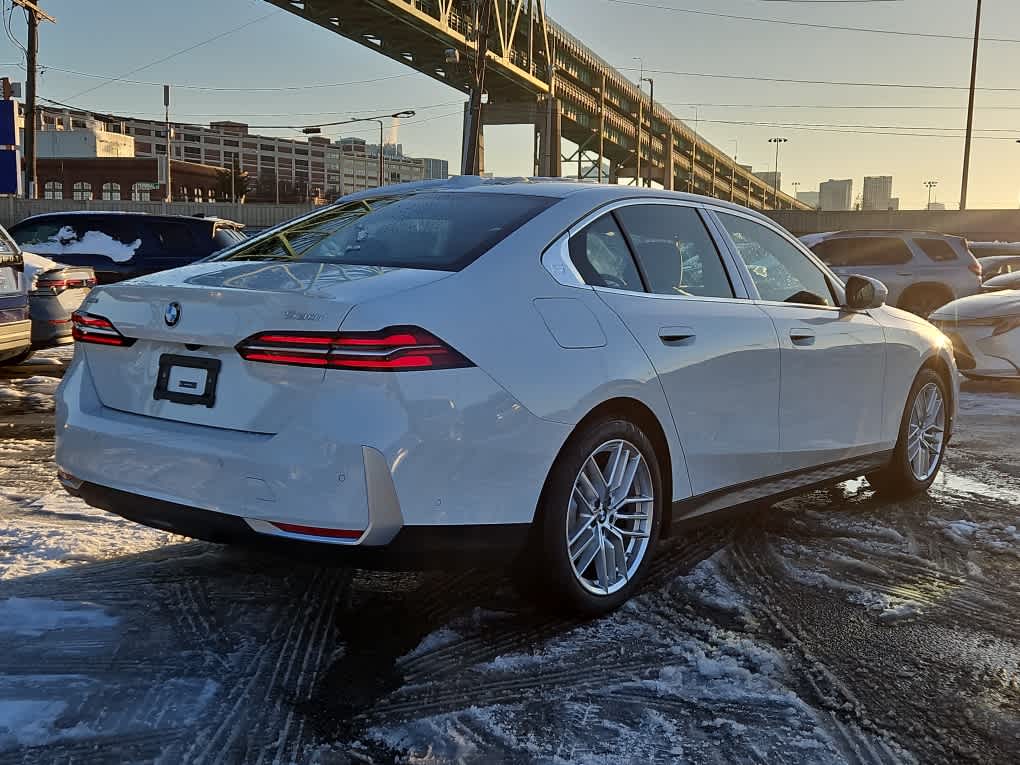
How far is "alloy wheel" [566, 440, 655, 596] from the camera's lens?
3.47 metres

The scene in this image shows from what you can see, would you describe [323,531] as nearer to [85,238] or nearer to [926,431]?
[926,431]

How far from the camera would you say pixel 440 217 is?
12.4ft

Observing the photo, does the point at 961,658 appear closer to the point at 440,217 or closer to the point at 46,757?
the point at 440,217

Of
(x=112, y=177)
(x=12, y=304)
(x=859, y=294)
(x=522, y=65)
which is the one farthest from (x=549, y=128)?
(x=112, y=177)

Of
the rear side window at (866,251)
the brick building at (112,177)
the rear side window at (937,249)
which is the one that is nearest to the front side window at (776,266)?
the rear side window at (866,251)

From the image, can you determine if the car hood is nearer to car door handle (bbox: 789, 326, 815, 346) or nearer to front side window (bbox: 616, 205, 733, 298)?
car door handle (bbox: 789, 326, 815, 346)

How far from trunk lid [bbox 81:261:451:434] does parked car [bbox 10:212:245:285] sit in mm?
10134

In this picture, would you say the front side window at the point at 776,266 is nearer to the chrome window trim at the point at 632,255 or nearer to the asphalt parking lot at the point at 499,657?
the chrome window trim at the point at 632,255

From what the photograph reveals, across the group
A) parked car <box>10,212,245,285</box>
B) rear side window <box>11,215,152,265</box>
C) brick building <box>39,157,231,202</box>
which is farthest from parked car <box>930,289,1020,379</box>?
brick building <box>39,157,231,202</box>

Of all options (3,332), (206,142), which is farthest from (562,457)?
(206,142)

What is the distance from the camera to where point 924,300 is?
16.7 meters

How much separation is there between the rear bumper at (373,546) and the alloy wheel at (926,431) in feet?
10.4

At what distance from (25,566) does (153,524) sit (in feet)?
3.63

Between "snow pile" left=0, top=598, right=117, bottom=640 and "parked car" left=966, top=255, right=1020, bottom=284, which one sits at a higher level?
"parked car" left=966, top=255, right=1020, bottom=284
